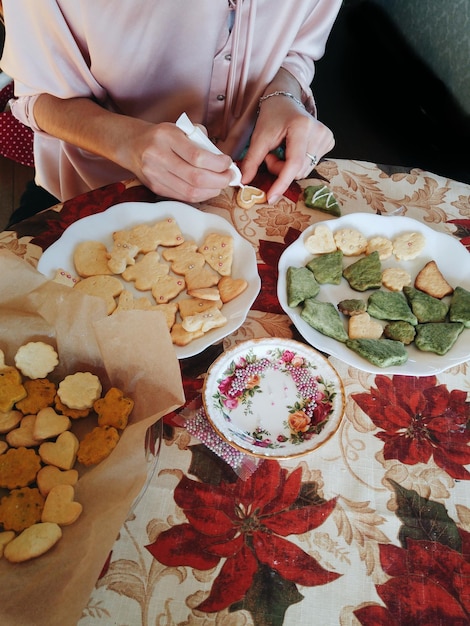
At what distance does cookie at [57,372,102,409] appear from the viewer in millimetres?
708

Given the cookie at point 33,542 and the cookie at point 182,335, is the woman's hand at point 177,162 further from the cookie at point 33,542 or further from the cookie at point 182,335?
the cookie at point 33,542

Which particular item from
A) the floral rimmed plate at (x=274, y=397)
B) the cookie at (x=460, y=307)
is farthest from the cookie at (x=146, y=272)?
the cookie at (x=460, y=307)

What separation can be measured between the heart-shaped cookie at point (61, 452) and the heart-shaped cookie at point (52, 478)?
0.03ft

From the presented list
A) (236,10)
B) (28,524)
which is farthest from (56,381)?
(236,10)

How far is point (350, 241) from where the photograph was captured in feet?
3.32

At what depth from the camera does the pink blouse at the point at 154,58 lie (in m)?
1.01

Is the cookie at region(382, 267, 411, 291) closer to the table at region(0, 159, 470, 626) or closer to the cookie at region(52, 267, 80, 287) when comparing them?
the table at region(0, 159, 470, 626)

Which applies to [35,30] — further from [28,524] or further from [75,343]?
[28,524]

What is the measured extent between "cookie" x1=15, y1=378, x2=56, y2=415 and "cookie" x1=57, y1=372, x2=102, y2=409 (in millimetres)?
22

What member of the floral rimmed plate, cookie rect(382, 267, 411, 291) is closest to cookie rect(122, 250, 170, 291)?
the floral rimmed plate

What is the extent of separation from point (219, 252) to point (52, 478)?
511mm

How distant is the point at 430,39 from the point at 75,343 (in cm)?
226

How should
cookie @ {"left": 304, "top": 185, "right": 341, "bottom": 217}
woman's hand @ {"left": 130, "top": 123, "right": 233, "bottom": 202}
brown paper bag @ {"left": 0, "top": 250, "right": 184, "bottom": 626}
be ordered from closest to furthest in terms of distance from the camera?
brown paper bag @ {"left": 0, "top": 250, "right": 184, "bottom": 626} < woman's hand @ {"left": 130, "top": 123, "right": 233, "bottom": 202} < cookie @ {"left": 304, "top": 185, "right": 341, "bottom": 217}

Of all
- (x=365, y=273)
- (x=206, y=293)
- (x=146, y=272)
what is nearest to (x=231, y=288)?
(x=206, y=293)
